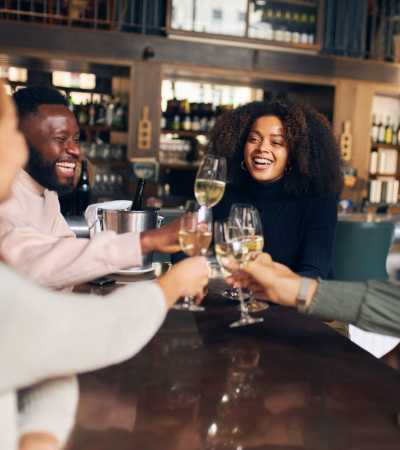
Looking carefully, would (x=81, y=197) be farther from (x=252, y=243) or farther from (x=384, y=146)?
(x=384, y=146)

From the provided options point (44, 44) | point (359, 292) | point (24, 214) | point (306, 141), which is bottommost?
point (359, 292)

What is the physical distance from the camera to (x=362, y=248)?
2961mm

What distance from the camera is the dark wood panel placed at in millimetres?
5543

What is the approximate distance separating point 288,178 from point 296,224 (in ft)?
0.70

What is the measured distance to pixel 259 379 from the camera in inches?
46.9

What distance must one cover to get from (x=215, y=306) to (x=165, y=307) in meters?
0.86

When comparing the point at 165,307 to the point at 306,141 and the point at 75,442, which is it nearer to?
the point at 75,442

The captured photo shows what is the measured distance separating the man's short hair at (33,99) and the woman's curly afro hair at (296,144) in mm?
1107

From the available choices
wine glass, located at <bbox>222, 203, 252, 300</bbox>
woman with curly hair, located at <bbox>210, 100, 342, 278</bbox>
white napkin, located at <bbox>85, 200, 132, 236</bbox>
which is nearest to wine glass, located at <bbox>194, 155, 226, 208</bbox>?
wine glass, located at <bbox>222, 203, 252, 300</bbox>

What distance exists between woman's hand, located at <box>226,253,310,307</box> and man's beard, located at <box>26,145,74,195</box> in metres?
0.55

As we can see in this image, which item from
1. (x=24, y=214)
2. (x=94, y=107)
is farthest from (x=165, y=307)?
(x=94, y=107)

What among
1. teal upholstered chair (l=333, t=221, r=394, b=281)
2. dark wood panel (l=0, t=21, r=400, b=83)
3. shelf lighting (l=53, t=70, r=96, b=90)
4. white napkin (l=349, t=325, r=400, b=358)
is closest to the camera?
white napkin (l=349, t=325, r=400, b=358)

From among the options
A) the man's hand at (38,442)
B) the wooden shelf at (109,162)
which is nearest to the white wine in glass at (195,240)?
the man's hand at (38,442)

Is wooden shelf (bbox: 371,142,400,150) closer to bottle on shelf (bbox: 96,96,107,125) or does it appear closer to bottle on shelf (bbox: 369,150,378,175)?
bottle on shelf (bbox: 369,150,378,175)
